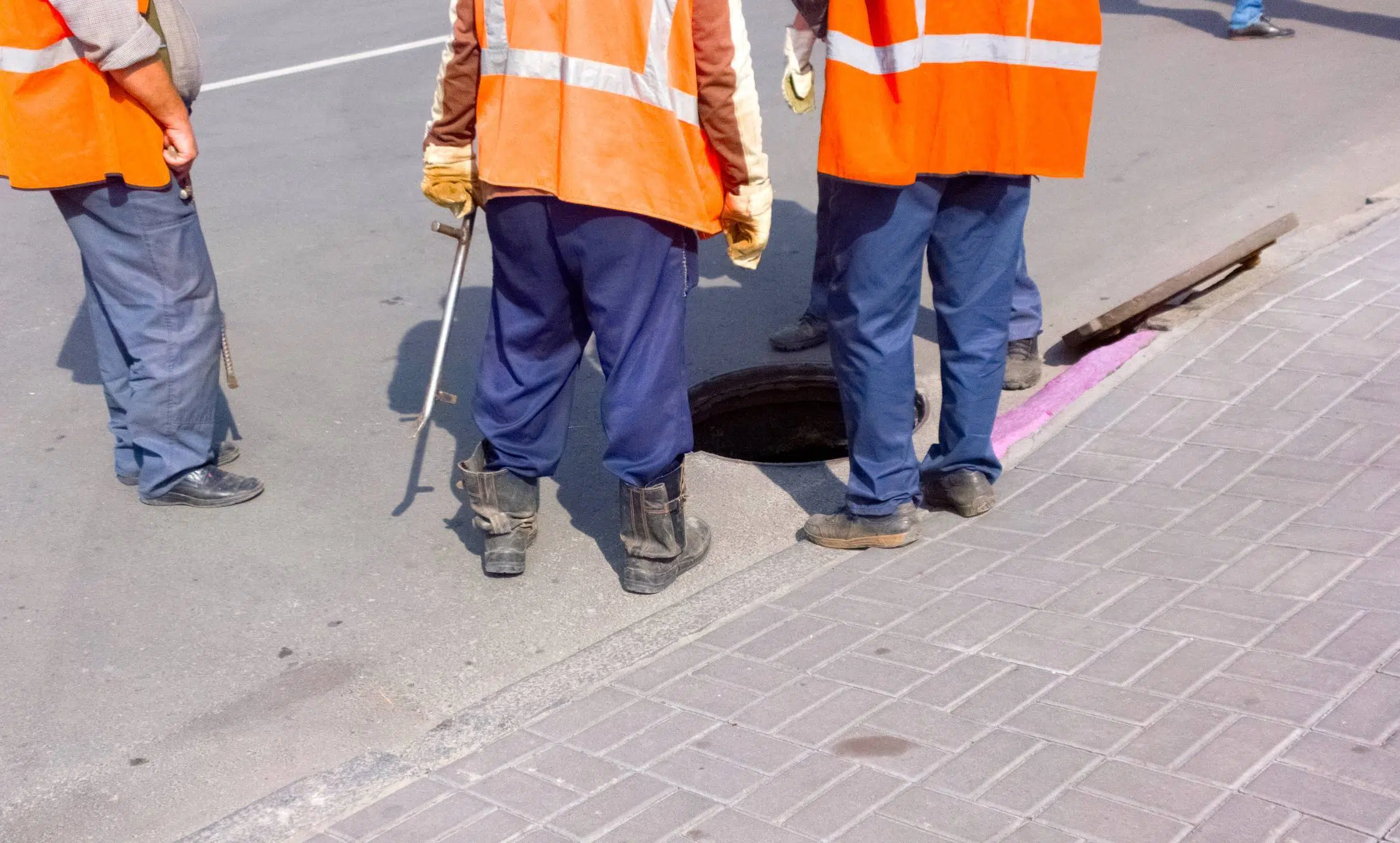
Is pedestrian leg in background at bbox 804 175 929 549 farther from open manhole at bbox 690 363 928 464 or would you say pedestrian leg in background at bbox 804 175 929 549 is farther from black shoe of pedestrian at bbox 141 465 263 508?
black shoe of pedestrian at bbox 141 465 263 508

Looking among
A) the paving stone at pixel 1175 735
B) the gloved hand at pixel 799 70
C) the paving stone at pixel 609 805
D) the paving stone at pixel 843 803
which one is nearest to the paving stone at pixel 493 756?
the paving stone at pixel 609 805

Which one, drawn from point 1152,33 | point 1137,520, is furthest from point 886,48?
point 1152,33

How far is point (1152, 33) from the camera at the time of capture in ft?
31.3

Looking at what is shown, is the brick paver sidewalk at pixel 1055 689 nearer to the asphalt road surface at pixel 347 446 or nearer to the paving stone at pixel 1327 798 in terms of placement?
the paving stone at pixel 1327 798

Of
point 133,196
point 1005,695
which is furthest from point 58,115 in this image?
point 1005,695

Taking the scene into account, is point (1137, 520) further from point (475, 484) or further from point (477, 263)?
point (477, 263)

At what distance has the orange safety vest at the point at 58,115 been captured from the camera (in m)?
3.62

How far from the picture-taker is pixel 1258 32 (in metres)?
9.16

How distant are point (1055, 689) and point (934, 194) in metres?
1.33

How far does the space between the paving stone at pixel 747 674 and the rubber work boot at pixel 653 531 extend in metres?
0.48

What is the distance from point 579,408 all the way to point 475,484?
1107mm

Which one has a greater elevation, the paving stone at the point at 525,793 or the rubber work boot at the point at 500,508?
the rubber work boot at the point at 500,508

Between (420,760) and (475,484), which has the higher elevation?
(475,484)

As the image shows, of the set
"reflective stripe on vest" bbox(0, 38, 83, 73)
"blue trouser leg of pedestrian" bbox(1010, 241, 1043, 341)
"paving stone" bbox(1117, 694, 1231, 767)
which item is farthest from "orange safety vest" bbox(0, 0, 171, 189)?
"paving stone" bbox(1117, 694, 1231, 767)
